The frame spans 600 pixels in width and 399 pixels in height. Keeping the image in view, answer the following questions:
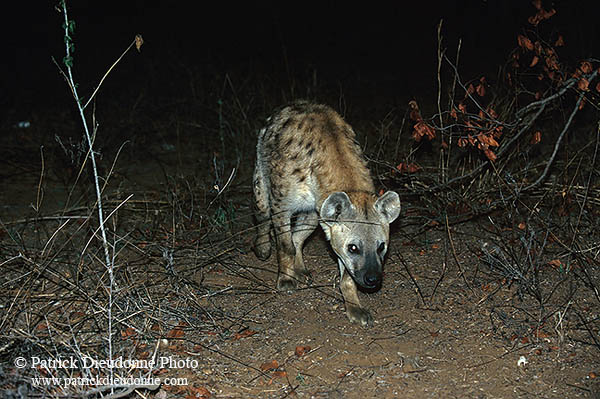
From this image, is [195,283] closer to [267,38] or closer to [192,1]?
[267,38]

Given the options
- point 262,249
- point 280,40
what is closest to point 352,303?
point 262,249

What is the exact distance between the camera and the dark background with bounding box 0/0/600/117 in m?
8.40

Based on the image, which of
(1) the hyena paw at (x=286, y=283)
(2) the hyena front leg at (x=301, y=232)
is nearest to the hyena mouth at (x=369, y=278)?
(1) the hyena paw at (x=286, y=283)

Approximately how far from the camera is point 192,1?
13594mm

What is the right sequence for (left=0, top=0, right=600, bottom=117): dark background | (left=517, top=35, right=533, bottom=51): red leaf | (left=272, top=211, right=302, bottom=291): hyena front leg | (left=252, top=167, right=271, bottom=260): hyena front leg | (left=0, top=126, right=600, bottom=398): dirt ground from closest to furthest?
(left=0, top=126, right=600, bottom=398): dirt ground → (left=272, top=211, right=302, bottom=291): hyena front leg → (left=517, top=35, right=533, bottom=51): red leaf → (left=252, top=167, right=271, bottom=260): hyena front leg → (left=0, top=0, right=600, bottom=117): dark background

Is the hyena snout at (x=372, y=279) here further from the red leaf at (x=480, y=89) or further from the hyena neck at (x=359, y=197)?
the red leaf at (x=480, y=89)

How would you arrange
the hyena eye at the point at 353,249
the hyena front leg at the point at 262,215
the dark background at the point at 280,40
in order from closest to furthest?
the hyena eye at the point at 353,249, the hyena front leg at the point at 262,215, the dark background at the point at 280,40

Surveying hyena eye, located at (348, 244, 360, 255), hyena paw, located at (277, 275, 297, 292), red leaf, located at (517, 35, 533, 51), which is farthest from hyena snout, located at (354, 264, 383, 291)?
red leaf, located at (517, 35, 533, 51)

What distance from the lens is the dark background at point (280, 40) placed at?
331 inches

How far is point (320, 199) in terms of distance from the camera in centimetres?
339

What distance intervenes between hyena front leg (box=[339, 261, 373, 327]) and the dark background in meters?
4.14

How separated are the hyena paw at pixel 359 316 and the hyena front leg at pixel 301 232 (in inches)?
23.3

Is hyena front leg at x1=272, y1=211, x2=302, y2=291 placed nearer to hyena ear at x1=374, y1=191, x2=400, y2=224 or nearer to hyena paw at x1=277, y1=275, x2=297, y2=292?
hyena paw at x1=277, y1=275, x2=297, y2=292

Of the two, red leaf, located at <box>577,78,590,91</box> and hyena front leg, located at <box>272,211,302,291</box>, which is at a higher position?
red leaf, located at <box>577,78,590,91</box>
